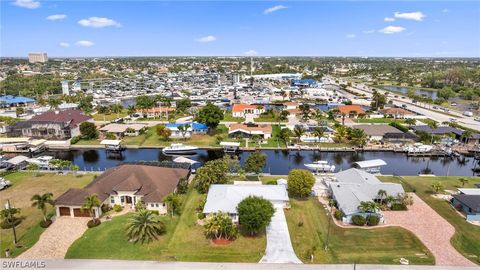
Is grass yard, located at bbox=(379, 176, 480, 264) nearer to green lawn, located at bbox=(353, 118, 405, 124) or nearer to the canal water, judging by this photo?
the canal water

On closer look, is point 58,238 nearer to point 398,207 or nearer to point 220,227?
point 220,227

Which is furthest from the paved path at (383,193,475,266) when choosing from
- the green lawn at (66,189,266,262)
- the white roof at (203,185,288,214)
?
the green lawn at (66,189,266,262)

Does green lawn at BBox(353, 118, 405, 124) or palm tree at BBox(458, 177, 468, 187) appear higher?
green lawn at BBox(353, 118, 405, 124)

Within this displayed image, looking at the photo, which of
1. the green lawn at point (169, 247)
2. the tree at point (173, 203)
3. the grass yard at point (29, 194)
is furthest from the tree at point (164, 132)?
the green lawn at point (169, 247)

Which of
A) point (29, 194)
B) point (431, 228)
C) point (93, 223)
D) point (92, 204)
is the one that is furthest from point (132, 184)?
point (431, 228)

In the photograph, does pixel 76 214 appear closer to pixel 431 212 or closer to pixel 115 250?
pixel 115 250

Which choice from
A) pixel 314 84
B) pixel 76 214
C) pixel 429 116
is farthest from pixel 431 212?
pixel 314 84
